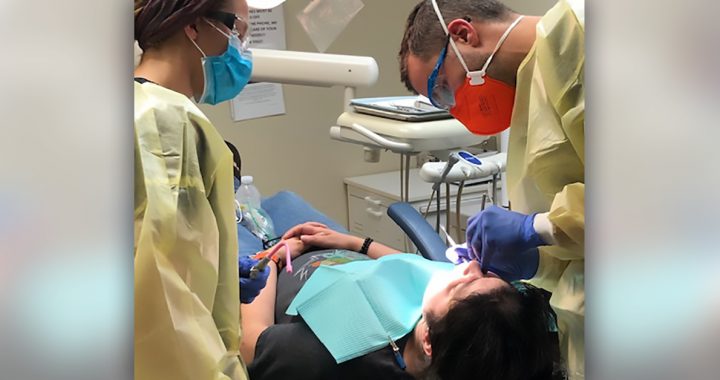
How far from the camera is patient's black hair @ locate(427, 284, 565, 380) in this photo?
1.15m

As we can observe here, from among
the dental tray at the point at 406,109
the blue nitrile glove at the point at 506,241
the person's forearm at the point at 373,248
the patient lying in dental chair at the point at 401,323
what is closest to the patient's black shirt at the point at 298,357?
the patient lying in dental chair at the point at 401,323

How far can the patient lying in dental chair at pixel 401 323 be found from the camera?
1145 mm

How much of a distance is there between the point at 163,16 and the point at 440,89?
0.58m

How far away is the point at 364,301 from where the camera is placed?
4.07 feet

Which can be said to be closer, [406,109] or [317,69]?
[317,69]

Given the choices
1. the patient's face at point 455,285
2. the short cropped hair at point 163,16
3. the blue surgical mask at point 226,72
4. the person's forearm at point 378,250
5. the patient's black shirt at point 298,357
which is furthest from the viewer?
the person's forearm at point 378,250

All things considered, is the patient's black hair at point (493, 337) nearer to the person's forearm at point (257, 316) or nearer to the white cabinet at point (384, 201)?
the white cabinet at point (384, 201)

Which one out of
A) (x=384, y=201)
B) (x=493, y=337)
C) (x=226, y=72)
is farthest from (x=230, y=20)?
(x=493, y=337)

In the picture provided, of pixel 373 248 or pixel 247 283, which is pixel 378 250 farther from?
pixel 247 283

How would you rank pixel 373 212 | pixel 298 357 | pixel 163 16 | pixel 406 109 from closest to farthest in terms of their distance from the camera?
pixel 163 16, pixel 298 357, pixel 373 212, pixel 406 109

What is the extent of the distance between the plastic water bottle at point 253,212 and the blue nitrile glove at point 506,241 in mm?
396

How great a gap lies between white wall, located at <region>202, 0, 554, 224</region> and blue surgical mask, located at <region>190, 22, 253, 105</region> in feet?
0.33
